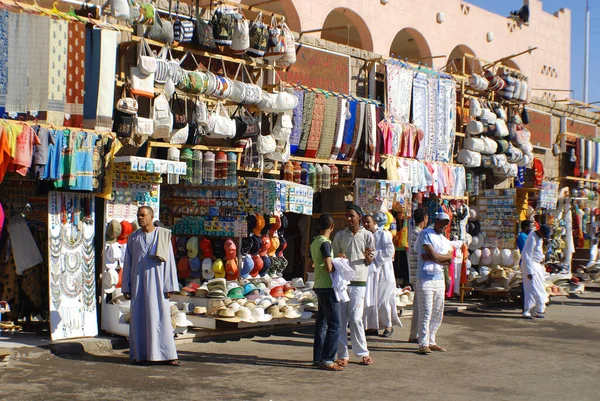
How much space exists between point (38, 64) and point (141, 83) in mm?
1317

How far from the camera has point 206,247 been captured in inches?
480

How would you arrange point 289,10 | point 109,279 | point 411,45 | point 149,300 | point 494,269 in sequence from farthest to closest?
point 411,45, point 289,10, point 494,269, point 109,279, point 149,300

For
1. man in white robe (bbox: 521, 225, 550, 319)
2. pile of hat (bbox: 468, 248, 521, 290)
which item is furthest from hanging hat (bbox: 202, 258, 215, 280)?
pile of hat (bbox: 468, 248, 521, 290)

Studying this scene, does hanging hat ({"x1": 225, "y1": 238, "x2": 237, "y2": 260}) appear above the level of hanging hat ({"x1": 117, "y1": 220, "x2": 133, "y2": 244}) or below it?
below

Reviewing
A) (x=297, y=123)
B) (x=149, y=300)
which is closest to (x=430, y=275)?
(x=149, y=300)

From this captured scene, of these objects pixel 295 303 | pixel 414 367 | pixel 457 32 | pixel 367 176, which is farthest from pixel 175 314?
pixel 457 32

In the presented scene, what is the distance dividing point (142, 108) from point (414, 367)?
4842 millimetres

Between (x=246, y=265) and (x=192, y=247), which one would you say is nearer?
(x=192, y=247)

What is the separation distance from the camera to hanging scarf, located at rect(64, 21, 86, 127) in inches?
380

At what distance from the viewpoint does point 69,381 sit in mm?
7676

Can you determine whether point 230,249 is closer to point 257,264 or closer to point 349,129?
point 257,264

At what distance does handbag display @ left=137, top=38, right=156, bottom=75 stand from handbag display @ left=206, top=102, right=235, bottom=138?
4.21ft

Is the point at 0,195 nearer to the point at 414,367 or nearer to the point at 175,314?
the point at 175,314

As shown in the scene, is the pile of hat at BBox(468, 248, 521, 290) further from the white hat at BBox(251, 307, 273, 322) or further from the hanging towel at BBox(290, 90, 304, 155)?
the white hat at BBox(251, 307, 273, 322)
